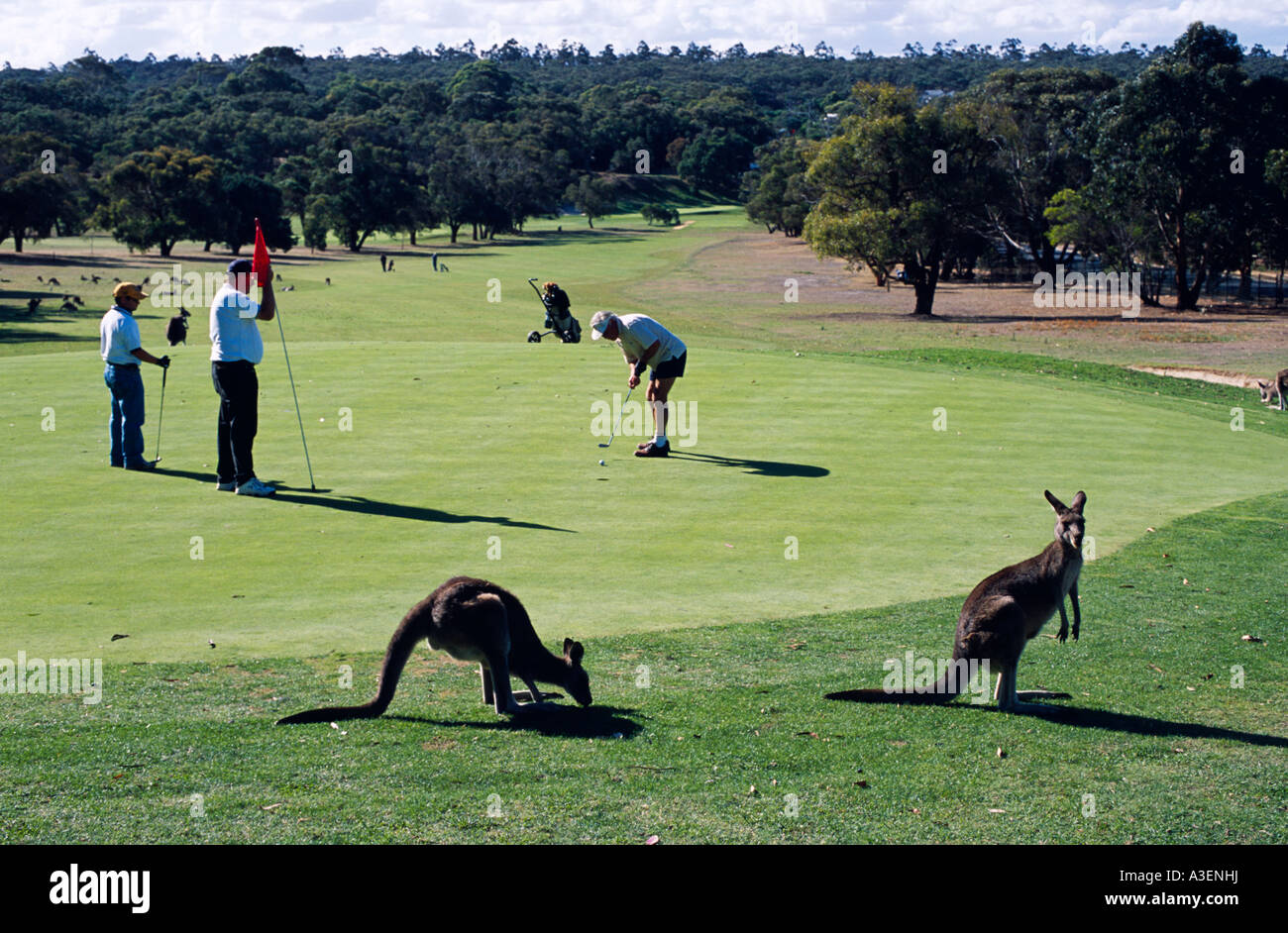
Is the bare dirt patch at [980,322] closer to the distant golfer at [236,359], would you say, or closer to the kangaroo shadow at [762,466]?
the kangaroo shadow at [762,466]

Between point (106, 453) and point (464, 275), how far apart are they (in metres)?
59.1

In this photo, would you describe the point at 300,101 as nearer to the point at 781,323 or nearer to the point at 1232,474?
the point at 781,323

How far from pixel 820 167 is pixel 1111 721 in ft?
161

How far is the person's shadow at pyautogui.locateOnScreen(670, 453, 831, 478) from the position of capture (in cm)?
1530

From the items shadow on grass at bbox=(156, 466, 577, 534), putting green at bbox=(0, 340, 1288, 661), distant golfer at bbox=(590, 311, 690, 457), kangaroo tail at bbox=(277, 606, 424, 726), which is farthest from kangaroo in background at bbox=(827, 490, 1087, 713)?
distant golfer at bbox=(590, 311, 690, 457)

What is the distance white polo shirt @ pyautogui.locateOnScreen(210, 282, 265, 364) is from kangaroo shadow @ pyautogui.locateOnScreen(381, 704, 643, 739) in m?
8.33

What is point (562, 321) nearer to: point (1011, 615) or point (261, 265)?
point (261, 265)

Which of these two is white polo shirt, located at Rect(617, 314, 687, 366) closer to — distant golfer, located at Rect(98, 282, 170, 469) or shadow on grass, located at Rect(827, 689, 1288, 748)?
distant golfer, located at Rect(98, 282, 170, 469)

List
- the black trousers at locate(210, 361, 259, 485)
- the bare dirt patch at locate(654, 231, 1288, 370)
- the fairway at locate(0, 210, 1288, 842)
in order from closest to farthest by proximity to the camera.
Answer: the fairway at locate(0, 210, 1288, 842) → the black trousers at locate(210, 361, 259, 485) → the bare dirt patch at locate(654, 231, 1288, 370)

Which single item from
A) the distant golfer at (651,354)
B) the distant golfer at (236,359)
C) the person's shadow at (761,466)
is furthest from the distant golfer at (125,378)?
the person's shadow at (761,466)

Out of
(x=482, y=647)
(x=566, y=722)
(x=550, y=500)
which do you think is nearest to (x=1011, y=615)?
(x=566, y=722)

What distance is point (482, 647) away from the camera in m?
7.22
